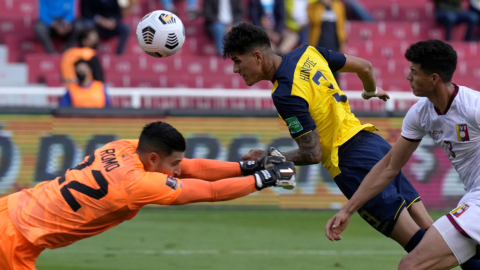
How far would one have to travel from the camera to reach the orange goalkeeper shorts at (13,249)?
4.56 meters

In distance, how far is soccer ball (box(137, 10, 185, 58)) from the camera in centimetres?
584

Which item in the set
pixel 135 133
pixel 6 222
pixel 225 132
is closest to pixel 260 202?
pixel 225 132

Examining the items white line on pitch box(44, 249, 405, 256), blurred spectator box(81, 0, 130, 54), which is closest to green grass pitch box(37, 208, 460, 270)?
white line on pitch box(44, 249, 405, 256)

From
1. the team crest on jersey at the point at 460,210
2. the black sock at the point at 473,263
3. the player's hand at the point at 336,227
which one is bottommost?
the black sock at the point at 473,263

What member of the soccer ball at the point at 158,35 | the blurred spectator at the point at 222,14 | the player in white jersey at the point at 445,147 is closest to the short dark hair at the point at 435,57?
the player in white jersey at the point at 445,147

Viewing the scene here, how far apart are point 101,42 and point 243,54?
9669 millimetres

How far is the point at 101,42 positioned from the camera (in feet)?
46.2

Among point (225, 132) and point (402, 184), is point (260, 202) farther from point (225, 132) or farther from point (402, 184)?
point (402, 184)

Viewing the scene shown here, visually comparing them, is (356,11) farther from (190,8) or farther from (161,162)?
(161,162)

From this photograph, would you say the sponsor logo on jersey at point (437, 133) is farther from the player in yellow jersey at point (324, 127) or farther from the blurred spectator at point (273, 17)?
the blurred spectator at point (273, 17)

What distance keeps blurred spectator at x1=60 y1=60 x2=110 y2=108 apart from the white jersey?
7206 mm

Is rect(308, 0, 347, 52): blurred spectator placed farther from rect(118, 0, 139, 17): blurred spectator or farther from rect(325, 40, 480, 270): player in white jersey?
rect(325, 40, 480, 270): player in white jersey

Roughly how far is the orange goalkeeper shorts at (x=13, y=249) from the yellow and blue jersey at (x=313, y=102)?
85.1 inches

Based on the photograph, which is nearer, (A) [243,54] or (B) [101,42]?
(A) [243,54]
